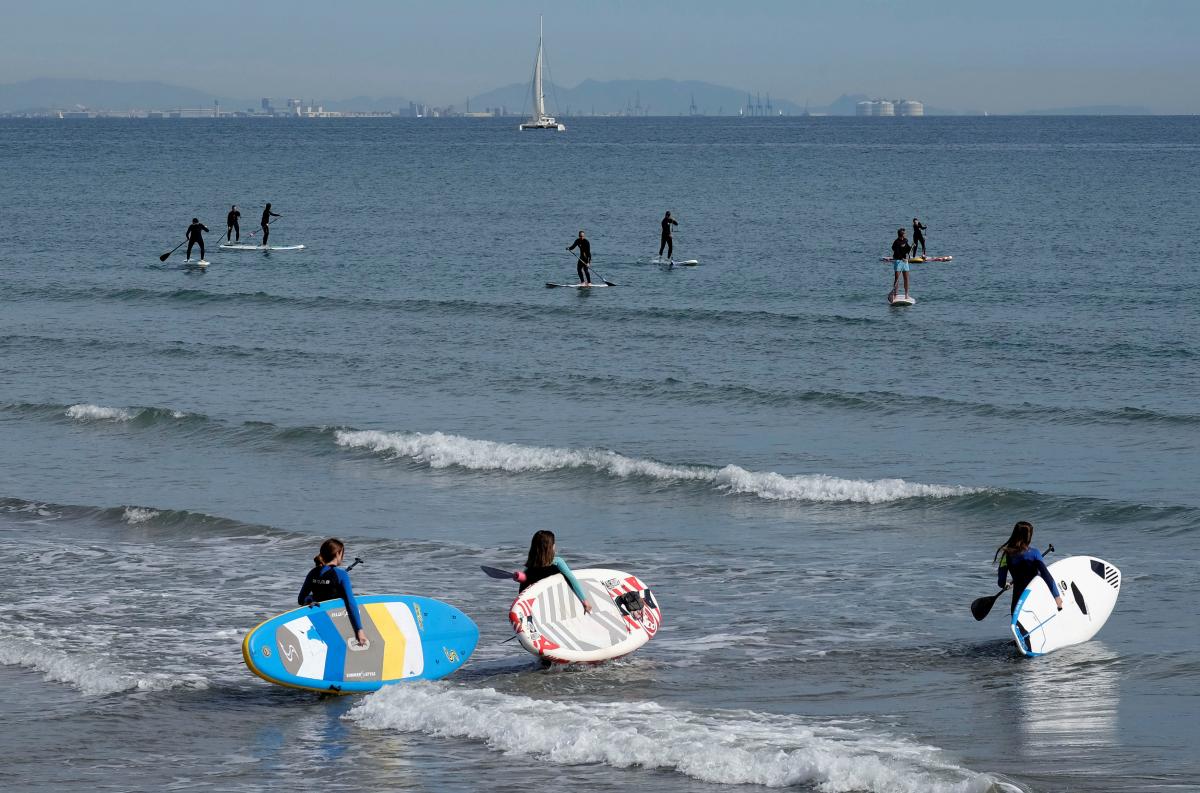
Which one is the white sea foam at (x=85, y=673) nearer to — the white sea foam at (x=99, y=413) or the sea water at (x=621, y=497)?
the sea water at (x=621, y=497)

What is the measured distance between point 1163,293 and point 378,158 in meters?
106

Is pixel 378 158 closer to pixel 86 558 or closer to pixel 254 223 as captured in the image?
pixel 254 223

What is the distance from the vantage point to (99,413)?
2650 cm

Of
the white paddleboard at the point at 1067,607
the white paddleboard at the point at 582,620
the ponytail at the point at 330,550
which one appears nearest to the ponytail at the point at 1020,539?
the white paddleboard at the point at 1067,607

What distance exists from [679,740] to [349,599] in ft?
11.0

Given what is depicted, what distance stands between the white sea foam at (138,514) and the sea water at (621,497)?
0.07 metres

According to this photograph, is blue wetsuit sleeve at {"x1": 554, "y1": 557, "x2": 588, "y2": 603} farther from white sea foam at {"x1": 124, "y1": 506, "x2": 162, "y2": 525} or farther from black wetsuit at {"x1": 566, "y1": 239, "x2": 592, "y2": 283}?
black wetsuit at {"x1": 566, "y1": 239, "x2": 592, "y2": 283}

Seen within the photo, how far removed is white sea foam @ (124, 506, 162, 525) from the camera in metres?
19.8

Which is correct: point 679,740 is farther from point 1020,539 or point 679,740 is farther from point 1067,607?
point 1067,607

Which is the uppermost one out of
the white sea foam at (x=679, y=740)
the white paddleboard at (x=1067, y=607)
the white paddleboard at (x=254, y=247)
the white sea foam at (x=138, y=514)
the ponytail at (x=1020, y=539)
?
the white paddleboard at (x=254, y=247)

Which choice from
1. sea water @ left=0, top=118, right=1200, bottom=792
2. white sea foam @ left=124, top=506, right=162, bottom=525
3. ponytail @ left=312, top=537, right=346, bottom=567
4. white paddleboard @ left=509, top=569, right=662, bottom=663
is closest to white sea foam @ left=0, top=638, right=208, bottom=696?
sea water @ left=0, top=118, right=1200, bottom=792

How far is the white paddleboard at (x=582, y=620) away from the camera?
13.5 m

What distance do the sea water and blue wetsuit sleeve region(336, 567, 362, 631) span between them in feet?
2.28

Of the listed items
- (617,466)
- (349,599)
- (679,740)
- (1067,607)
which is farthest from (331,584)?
(617,466)
